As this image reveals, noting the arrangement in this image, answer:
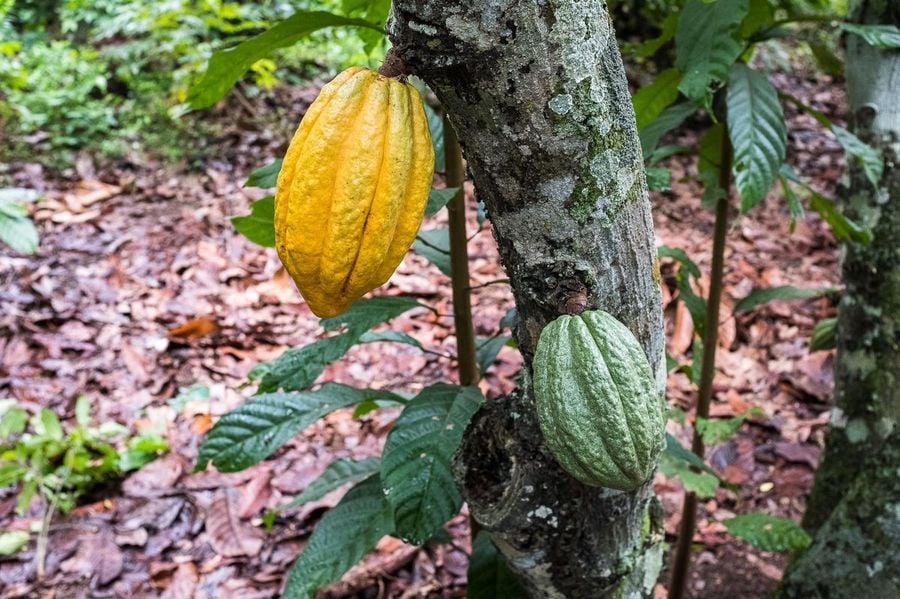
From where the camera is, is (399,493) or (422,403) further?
(422,403)

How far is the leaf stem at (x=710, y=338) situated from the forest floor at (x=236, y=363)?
0.90 feet

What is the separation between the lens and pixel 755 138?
1.35m

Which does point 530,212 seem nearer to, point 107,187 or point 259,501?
point 259,501

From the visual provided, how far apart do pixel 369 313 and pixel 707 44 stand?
759 millimetres

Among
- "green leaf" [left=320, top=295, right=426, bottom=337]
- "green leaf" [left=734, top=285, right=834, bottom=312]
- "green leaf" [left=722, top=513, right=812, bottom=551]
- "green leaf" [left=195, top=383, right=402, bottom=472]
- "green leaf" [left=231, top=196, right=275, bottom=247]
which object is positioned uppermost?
"green leaf" [left=231, top=196, right=275, bottom=247]

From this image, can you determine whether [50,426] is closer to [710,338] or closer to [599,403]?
[710,338]

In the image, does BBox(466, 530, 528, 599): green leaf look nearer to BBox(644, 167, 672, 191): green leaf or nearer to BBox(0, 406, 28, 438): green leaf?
BBox(644, 167, 672, 191): green leaf

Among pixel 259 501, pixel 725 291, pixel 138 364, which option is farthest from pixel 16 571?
pixel 725 291

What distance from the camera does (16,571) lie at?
2143 millimetres

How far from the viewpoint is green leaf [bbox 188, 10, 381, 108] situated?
1.10m

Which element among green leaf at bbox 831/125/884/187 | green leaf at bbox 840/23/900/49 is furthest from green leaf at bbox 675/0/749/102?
green leaf at bbox 831/125/884/187

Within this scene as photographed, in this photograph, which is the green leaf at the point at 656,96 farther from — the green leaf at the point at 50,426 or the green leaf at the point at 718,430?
the green leaf at the point at 50,426

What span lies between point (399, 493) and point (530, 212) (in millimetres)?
557

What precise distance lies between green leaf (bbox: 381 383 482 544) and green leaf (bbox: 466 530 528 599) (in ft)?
0.77
